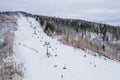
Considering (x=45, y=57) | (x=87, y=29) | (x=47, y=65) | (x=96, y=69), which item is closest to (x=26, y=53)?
(x=45, y=57)

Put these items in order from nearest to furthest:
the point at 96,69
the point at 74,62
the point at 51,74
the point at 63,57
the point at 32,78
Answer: the point at 32,78 < the point at 51,74 < the point at 96,69 < the point at 74,62 < the point at 63,57

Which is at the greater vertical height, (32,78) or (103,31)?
(32,78)

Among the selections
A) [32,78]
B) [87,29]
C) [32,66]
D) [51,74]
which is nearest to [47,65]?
[32,66]

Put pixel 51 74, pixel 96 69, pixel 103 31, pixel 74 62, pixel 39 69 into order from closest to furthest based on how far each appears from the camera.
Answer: pixel 51 74 → pixel 39 69 → pixel 96 69 → pixel 74 62 → pixel 103 31

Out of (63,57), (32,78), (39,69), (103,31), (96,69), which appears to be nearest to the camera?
(32,78)

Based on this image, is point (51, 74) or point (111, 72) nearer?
point (51, 74)

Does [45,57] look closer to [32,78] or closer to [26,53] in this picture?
[26,53]

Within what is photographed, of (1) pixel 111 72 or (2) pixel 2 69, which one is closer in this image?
(2) pixel 2 69

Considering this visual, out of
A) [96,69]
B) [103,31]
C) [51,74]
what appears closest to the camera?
[51,74]

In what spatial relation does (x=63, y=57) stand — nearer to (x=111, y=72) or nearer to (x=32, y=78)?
(x=111, y=72)
